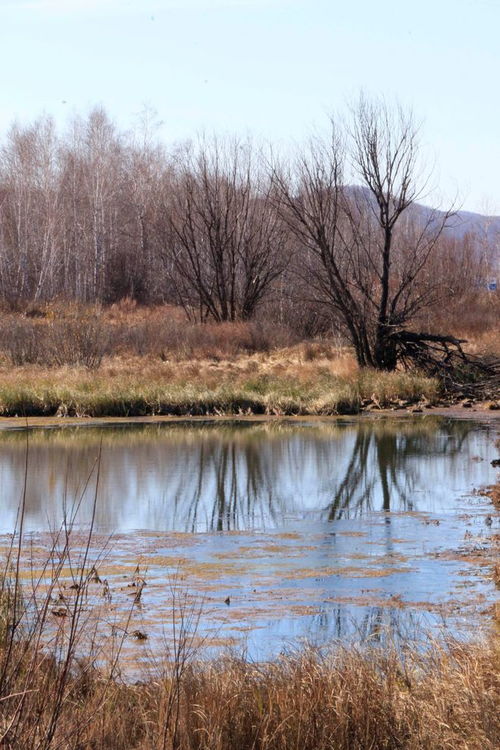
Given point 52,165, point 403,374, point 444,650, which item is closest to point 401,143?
point 403,374

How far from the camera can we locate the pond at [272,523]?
7773mm

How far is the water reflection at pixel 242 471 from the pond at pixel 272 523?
0.12 ft

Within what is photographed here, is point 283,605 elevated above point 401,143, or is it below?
below

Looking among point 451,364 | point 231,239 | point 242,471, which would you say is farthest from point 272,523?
point 231,239

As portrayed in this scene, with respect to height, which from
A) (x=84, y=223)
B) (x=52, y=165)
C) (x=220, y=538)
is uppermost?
(x=52, y=165)

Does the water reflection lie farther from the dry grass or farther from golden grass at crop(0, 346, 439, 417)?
the dry grass

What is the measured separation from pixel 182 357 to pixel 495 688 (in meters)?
26.2

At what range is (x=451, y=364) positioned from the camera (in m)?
26.7

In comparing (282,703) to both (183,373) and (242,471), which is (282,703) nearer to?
(242,471)

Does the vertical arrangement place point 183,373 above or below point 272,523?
above

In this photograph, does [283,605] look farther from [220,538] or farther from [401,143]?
[401,143]

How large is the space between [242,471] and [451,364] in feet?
38.8

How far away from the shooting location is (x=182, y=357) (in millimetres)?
31344

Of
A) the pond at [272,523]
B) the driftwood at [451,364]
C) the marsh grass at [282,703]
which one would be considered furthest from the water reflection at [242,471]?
the marsh grass at [282,703]
